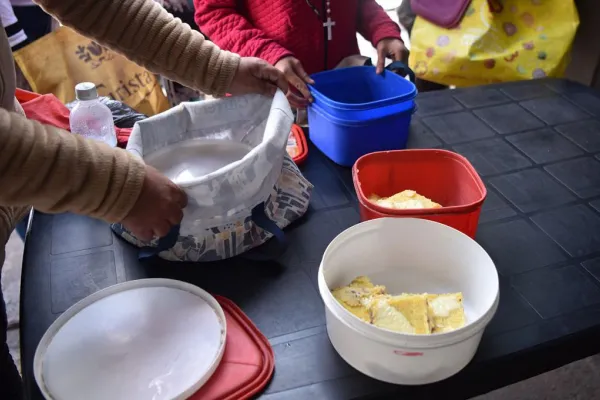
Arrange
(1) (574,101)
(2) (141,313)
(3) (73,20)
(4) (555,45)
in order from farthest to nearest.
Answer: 1. (4) (555,45)
2. (1) (574,101)
3. (3) (73,20)
4. (2) (141,313)

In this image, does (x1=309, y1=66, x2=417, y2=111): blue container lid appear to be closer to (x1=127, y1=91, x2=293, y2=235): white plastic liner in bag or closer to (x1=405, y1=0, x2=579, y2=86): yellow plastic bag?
(x1=127, y1=91, x2=293, y2=235): white plastic liner in bag

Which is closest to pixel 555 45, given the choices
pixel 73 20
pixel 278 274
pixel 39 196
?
pixel 278 274

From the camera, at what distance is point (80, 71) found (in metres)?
1.54

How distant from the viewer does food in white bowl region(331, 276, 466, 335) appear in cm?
62

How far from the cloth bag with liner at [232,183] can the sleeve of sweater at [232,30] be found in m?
0.25

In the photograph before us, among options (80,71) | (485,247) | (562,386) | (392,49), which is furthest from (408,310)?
(80,71)

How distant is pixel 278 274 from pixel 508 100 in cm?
78

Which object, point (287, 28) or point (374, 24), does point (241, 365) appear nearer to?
point (287, 28)

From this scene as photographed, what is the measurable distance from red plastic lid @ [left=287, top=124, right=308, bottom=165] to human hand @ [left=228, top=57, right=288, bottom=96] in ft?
0.50

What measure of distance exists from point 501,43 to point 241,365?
4.19 ft

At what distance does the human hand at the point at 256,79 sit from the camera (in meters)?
0.91

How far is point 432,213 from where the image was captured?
0.74 meters

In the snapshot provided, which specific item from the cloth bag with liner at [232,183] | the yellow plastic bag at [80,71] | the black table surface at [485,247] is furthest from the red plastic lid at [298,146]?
the yellow plastic bag at [80,71]

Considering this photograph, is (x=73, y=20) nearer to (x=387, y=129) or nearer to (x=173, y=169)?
(x=173, y=169)
